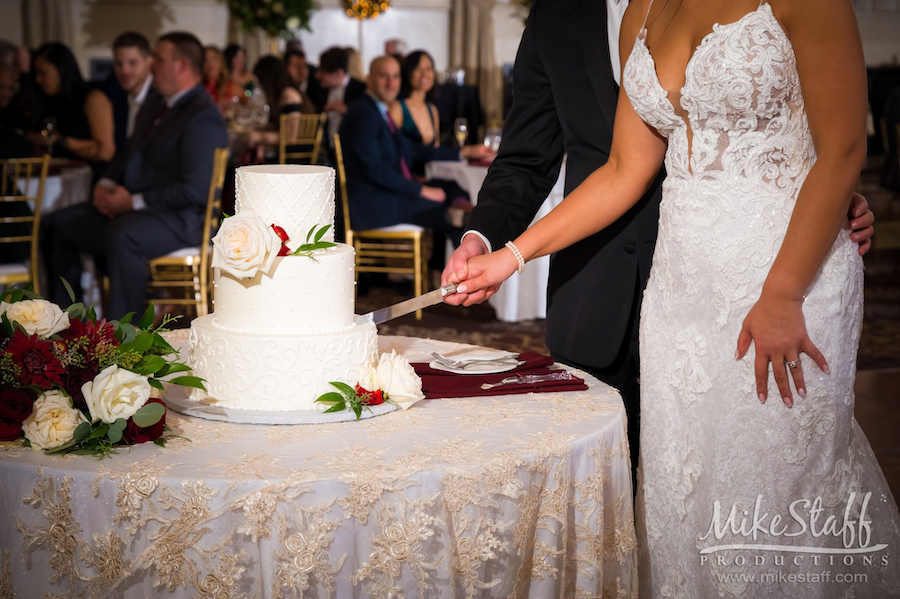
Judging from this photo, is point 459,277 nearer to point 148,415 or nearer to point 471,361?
point 471,361

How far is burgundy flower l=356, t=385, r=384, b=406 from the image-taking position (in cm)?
176

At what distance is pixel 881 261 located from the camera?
9.52 metres

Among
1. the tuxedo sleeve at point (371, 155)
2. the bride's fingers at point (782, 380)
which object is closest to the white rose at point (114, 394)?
the bride's fingers at point (782, 380)

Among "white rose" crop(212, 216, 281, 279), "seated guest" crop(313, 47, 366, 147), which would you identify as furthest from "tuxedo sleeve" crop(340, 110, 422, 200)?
"white rose" crop(212, 216, 281, 279)

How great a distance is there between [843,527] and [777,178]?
0.71m

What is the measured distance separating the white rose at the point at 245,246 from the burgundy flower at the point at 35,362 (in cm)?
33

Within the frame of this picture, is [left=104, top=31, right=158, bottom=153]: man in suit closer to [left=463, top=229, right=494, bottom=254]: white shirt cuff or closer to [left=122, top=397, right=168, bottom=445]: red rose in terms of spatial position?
[left=463, top=229, right=494, bottom=254]: white shirt cuff

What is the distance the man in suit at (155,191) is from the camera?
5.54 meters

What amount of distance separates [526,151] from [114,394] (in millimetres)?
1290

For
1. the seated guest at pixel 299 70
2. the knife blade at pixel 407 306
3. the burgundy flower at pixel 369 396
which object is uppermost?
the seated guest at pixel 299 70

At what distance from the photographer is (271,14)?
1320cm

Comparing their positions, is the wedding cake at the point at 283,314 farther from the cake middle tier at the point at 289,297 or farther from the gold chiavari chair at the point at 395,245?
the gold chiavari chair at the point at 395,245

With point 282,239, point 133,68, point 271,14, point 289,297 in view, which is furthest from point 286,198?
point 271,14

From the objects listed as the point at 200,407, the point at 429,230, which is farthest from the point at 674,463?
the point at 429,230
